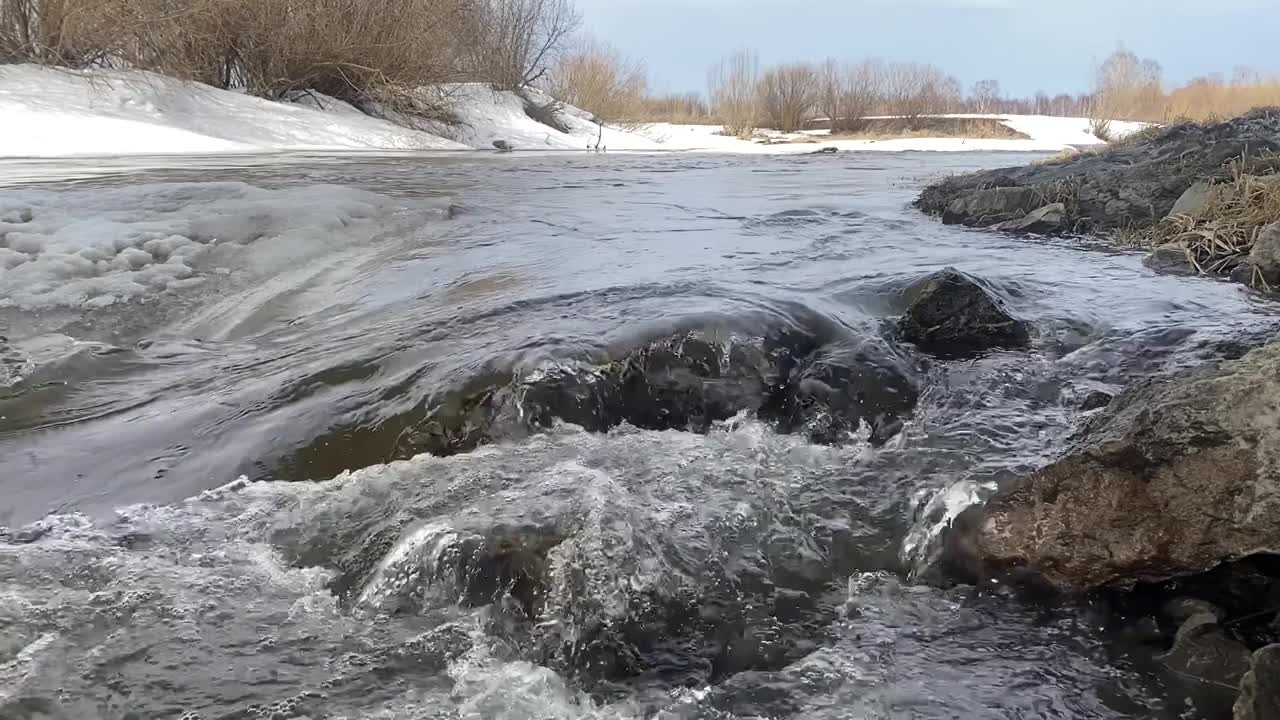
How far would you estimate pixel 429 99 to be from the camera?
2234 cm

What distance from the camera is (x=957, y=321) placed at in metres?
4.20

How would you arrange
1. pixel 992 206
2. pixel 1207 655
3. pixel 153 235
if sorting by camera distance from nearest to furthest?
pixel 1207 655 < pixel 153 235 < pixel 992 206

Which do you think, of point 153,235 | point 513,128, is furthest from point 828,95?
point 153,235

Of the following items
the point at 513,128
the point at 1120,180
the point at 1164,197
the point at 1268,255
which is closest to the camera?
the point at 1268,255

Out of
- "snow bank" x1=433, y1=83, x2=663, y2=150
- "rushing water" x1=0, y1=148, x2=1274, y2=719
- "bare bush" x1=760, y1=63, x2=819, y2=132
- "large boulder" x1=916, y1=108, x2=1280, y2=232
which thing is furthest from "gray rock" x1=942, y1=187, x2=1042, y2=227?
"bare bush" x1=760, y1=63, x2=819, y2=132

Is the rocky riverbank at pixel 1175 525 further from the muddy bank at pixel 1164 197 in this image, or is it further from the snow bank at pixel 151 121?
the snow bank at pixel 151 121

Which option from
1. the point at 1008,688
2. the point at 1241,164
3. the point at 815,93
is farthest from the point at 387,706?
the point at 815,93

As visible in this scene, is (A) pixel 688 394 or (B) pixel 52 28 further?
(B) pixel 52 28

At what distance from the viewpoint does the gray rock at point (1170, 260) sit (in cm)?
603

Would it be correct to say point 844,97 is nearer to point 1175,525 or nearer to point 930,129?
point 930,129

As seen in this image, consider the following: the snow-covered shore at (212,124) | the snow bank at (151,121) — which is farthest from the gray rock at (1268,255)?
the snow bank at (151,121)

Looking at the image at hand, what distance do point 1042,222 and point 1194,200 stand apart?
131cm

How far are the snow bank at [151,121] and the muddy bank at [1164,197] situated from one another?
1321 cm

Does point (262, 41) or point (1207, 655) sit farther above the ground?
point (262, 41)
